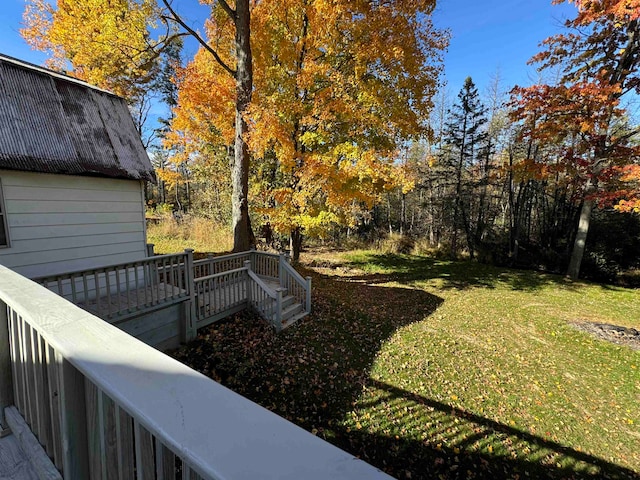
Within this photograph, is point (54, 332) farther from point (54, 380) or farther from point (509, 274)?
point (509, 274)

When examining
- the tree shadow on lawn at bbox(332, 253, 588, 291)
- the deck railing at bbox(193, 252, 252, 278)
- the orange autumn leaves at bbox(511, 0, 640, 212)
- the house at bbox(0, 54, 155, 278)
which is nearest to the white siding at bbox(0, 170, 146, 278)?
the house at bbox(0, 54, 155, 278)

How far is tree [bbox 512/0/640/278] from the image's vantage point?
10492mm

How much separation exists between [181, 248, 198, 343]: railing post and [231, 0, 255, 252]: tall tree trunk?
7.88 ft

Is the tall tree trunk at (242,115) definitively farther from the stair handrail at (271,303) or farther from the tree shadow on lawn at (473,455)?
the tree shadow on lawn at (473,455)

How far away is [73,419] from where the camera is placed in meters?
1.26

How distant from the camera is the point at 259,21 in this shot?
8.72 metres

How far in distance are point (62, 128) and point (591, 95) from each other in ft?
50.8

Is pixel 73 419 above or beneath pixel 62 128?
beneath

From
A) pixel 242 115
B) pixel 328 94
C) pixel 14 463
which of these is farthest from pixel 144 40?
pixel 14 463

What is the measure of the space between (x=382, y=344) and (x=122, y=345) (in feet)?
20.6

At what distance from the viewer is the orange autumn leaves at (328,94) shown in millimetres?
7875

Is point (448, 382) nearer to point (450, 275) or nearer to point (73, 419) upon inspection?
point (73, 419)

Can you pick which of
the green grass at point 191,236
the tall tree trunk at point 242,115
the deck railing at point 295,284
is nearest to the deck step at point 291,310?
the deck railing at point 295,284

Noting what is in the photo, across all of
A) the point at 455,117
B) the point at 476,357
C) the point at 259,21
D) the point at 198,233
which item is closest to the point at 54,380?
the point at 476,357
